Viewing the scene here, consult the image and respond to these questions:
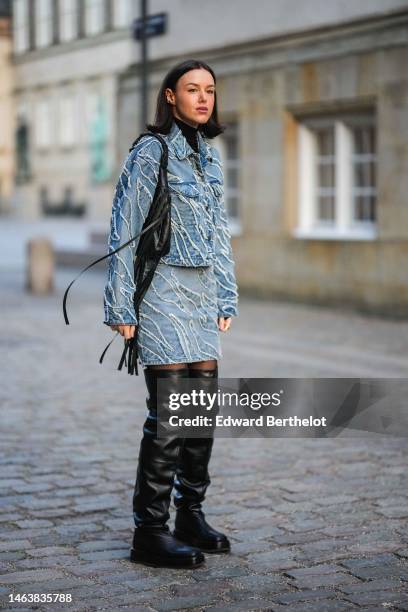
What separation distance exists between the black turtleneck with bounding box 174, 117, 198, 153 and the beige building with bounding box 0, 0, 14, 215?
51.7 m

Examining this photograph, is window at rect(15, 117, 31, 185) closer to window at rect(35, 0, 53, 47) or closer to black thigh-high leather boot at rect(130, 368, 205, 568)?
window at rect(35, 0, 53, 47)

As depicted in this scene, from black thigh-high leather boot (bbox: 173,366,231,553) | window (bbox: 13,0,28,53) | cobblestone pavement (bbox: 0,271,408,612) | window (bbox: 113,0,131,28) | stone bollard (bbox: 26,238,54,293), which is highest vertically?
window (bbox: 13,0,28,53)

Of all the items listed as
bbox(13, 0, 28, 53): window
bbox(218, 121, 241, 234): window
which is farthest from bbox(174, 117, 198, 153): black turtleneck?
bbox(13, 0, 28, 53): window

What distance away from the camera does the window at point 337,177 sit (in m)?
14.8

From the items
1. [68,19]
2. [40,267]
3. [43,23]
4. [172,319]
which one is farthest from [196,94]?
[43,23]

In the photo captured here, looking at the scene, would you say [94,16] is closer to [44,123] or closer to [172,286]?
[44,123]

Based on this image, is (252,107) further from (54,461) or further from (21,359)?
(54,461)

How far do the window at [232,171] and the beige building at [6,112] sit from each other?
39.3m

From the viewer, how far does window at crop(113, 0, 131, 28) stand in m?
46.8

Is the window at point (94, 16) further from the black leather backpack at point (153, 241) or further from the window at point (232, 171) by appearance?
the black leather backpack at point (153, 241)

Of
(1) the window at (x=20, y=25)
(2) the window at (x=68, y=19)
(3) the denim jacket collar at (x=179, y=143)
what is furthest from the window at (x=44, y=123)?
(3) the denim jacket collar at (x=179, y=143)

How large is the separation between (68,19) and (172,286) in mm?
48149

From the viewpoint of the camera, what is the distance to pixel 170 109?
467 centimetres

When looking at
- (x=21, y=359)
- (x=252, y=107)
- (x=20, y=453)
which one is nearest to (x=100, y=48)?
(x=252, y=107)
